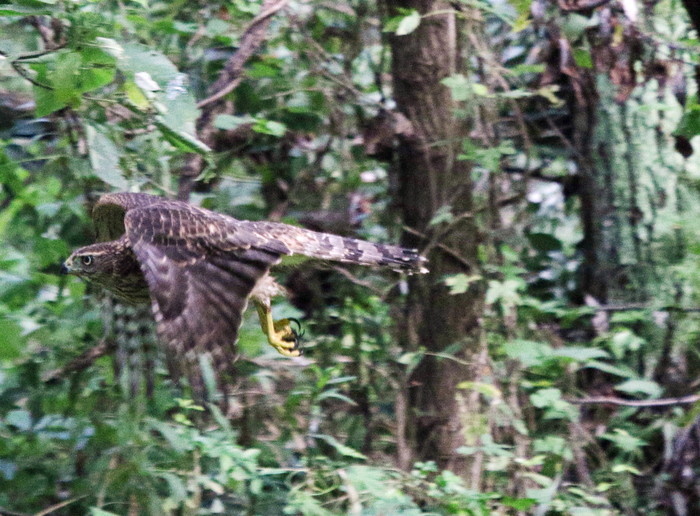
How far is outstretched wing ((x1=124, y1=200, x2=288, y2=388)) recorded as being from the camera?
9.90 feet

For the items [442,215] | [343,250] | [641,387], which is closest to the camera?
[343,250]

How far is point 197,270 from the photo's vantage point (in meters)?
3.27

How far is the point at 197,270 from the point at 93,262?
2.41 feet

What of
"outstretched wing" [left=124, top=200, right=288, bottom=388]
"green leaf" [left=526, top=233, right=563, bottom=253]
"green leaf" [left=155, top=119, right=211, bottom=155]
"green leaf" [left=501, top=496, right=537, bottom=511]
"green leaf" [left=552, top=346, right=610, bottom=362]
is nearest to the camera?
"outstretched wing" [left=124, top=200, right=288, bottom=388]

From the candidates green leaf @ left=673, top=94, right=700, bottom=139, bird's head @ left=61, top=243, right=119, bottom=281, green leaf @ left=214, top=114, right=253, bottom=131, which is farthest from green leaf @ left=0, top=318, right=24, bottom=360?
green leaf @ left=673, top=94, right=700, bottom=139

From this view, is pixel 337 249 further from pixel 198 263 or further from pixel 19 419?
pixel 19 419

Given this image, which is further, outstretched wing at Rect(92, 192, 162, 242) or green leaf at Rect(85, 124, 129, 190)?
outstretched wing at Rect(92, 192, 162, 242)

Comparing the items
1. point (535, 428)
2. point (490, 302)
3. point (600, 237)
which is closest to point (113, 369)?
point (490, 302)

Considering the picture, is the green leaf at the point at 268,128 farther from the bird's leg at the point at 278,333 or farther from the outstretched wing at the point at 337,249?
the bird's leg at the point at 278,333

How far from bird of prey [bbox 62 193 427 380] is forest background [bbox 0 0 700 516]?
0.26 metres

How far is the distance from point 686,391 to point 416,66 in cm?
208

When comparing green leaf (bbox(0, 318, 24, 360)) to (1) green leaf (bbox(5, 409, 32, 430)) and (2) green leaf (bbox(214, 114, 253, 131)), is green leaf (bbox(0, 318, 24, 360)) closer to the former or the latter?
(1) green leaf (bbox(5, 409, 32, 430))

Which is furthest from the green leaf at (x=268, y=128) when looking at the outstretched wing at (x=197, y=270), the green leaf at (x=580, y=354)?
the green leaf at (x=580, y=354)

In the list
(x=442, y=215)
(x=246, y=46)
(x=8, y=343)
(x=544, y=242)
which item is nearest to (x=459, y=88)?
(x=442, y=215)
